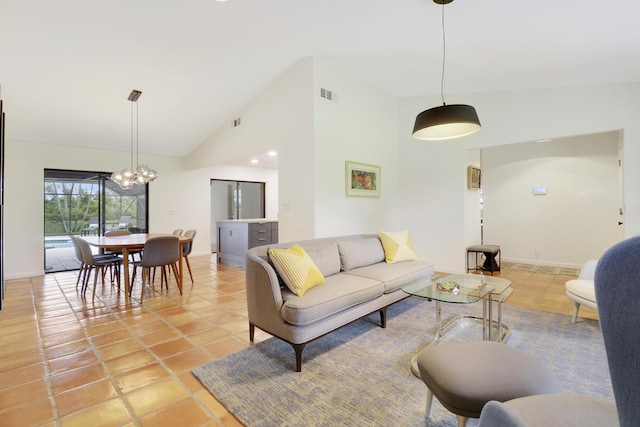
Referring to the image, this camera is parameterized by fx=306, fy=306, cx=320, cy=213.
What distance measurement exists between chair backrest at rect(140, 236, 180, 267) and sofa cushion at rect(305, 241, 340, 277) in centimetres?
208

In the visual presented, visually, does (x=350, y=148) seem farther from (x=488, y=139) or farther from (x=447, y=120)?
(x=447, y=120)

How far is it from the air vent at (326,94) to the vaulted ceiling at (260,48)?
1.43ft

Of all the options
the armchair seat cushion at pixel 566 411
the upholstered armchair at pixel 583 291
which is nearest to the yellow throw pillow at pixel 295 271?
the armchair seat cushion at pixel 566 411

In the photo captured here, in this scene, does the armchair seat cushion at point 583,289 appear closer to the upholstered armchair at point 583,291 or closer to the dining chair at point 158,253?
the upholstered armchair at point 583,291

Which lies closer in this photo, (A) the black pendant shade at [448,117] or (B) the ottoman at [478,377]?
(B) the ottoman at [478,377]

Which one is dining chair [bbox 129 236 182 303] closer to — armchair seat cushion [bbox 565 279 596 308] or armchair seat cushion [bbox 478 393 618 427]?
armchair seat cushion [bbox 478 393 618 427]

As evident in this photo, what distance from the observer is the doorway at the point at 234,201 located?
27.1 feet

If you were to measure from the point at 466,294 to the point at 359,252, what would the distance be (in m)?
1.35

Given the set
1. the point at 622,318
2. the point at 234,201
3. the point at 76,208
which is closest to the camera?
the point at 622,318

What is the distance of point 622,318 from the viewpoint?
477mm

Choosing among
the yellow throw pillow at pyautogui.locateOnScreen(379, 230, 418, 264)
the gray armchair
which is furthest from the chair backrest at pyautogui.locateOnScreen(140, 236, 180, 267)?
the gray armchair

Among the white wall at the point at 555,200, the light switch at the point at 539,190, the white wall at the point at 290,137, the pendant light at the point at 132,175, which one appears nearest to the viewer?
the white wall at the point at 290,137

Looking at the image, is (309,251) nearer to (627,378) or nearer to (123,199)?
(627,378)

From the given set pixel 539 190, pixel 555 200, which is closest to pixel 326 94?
pixel 539 190
